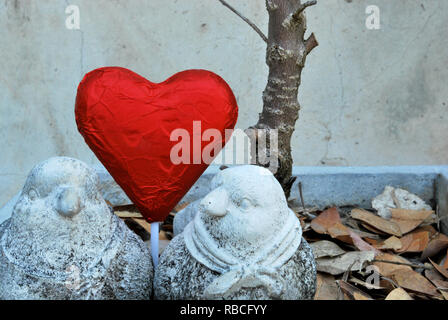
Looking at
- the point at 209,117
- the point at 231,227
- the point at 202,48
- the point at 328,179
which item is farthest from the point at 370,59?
the point at 231,227

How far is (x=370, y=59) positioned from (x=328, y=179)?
33.4 inches

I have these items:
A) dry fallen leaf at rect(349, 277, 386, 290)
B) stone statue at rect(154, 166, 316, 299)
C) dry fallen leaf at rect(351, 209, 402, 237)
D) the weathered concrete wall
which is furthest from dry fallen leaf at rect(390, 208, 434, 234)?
the weathered concrete wall

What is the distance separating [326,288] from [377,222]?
32 centimetres

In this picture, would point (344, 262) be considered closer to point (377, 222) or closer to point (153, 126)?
point (377, 222)

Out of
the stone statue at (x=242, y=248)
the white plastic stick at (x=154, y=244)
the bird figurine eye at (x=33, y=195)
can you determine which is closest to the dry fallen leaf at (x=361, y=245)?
the stone statue at (x=242, y=248)

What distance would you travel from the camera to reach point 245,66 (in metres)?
2.19

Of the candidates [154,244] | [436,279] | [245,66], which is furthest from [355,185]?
[245,66]

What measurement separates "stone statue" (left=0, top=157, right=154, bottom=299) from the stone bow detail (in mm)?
142

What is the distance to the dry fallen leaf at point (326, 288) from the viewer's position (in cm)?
114

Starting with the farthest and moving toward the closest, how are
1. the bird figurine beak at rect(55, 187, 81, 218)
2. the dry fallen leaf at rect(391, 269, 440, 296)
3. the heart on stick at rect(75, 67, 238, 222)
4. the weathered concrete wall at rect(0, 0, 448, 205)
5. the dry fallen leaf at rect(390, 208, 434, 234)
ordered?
the weathered concrete wall at rect(0, 0, 448, 205) < the dry fallen leaf at rect(390, 208, 434, 234) < the dry fallen leaf at rect(391, 269, 440, 296) < the heart on stick at rect(75, 67, 238, 222) < the bird figurine beak at rect(55, 187, 81, 218)

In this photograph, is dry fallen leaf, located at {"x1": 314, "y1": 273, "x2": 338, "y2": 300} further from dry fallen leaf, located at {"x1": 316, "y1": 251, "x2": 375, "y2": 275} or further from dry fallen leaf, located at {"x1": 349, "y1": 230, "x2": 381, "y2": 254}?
dry fallen leaf, located at {"x1": 349, "y1": 230, "x2": 381, "y2": 254}

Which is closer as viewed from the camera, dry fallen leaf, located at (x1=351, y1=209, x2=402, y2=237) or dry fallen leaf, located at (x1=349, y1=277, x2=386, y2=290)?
dry fallen leaf, located at (x1=349, y1=277, x2=386, y2=290)

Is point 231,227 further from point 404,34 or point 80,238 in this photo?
point 404,34

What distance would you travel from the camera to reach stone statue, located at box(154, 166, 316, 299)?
94 cm
